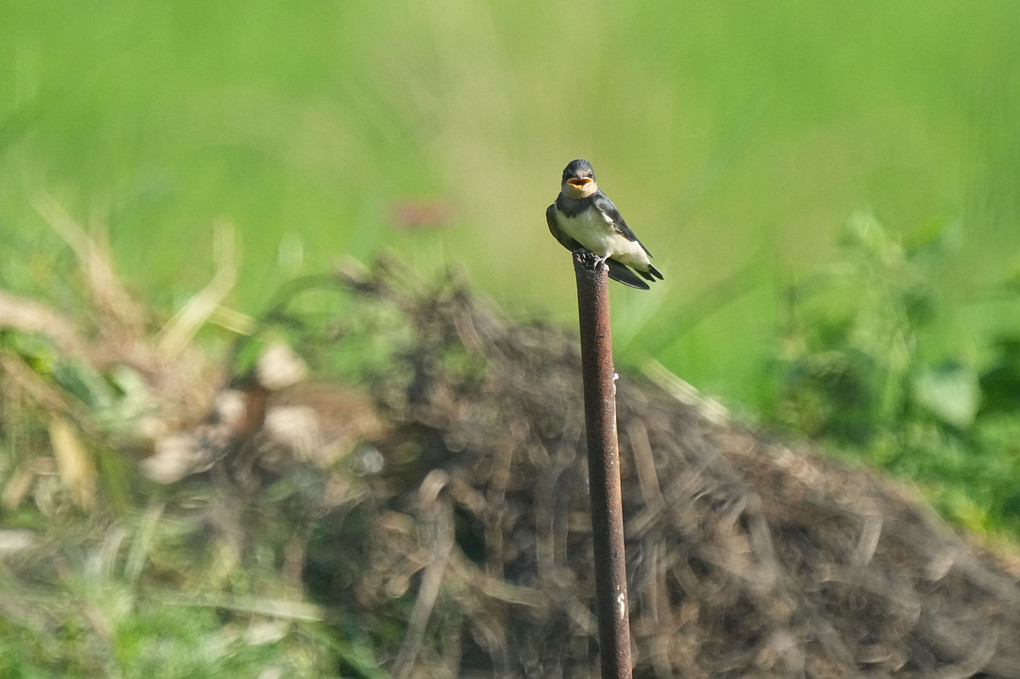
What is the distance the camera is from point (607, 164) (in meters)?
5.80

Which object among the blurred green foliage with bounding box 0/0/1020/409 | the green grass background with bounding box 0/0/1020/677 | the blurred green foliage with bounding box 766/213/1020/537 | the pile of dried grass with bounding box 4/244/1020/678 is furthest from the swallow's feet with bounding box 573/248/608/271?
the blurred green foliage with bounding box 766/213/1020/537

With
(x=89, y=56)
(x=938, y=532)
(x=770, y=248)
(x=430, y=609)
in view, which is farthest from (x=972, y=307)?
(x=89, y=56)

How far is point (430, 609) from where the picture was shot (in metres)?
2.96

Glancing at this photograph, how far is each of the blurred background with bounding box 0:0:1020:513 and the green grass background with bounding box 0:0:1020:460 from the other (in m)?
0.02

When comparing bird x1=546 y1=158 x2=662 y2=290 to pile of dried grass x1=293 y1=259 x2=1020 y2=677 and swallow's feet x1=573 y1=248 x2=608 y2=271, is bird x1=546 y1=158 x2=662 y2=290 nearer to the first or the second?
swallow's feet x1=573 y1=248 x2=608 y2=271

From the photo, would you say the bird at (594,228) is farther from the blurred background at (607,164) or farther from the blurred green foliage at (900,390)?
the blurred green foliage at (900,390)

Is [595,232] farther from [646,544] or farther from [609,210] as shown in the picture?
[646,544]

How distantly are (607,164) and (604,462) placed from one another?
3915mm

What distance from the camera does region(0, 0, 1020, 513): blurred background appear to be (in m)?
3.93

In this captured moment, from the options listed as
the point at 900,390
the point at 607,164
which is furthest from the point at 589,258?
the point at 607,164

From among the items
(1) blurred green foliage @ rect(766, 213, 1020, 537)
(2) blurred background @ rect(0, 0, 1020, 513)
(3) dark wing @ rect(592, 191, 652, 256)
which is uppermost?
(2) blurred background @ rect(0, 0, 1020, 513)

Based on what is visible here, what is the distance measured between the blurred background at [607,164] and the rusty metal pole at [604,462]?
145 centimetres

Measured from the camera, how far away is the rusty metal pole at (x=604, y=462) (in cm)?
195

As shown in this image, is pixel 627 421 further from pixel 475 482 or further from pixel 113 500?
pixel 113 500
